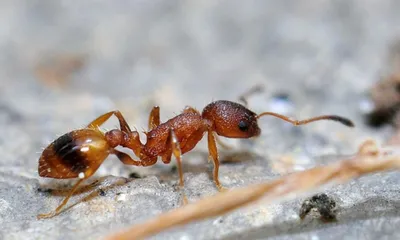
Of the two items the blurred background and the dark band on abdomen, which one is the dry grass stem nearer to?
the dark band on abdomen

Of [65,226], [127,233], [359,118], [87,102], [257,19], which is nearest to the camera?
[127,233]

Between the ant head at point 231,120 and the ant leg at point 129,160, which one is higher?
the ant head at point 231,120

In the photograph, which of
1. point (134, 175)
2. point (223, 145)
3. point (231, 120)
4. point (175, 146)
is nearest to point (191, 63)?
point (223, 145)

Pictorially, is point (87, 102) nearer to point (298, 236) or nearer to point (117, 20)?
point (117, 20)

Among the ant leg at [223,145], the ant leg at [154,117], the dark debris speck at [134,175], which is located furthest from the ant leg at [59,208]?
the ant leg at [223,145]

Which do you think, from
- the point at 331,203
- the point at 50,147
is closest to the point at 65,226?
the point at 50,147

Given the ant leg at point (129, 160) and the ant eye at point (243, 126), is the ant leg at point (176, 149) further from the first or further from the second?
the ant eye at point (243, 126)
